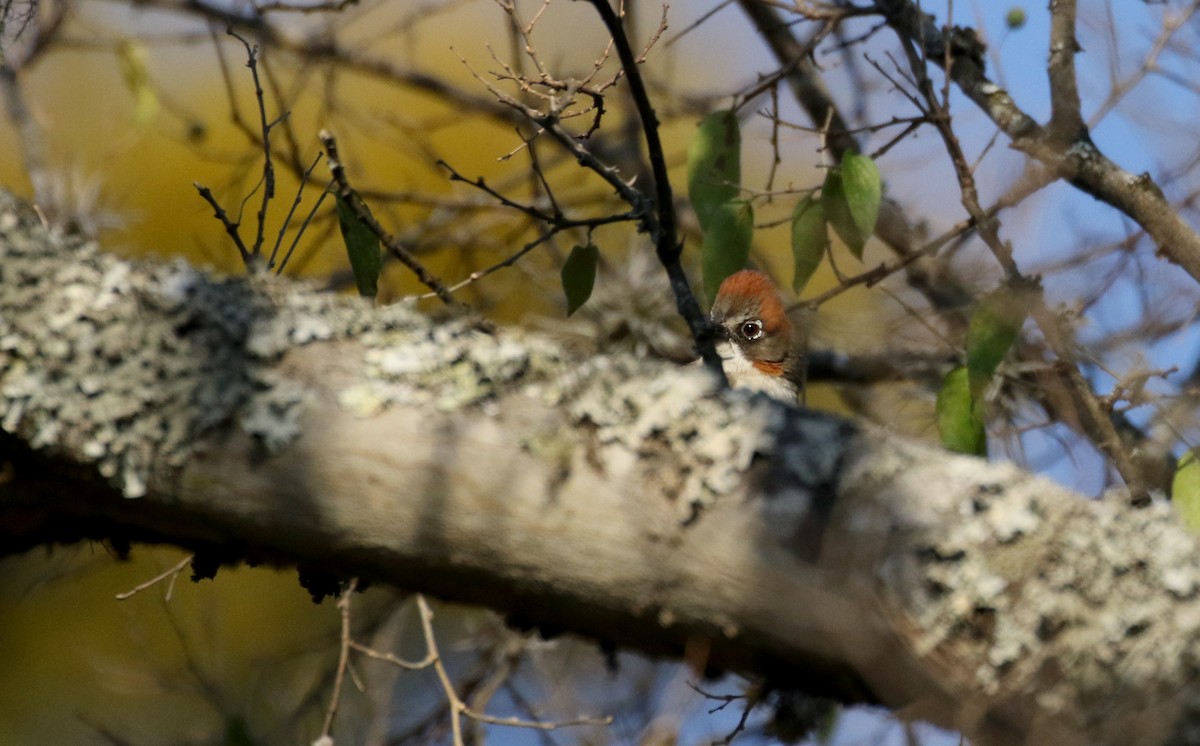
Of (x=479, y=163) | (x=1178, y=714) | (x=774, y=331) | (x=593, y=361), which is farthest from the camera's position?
(x=479, y=163)

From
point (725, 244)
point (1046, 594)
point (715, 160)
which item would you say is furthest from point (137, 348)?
point (715, 160)

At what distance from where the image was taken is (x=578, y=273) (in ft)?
10.8

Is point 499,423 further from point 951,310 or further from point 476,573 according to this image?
point 951,310

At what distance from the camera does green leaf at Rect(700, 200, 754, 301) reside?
11.2 ft

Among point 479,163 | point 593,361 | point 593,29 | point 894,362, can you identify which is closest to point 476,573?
point 593,361

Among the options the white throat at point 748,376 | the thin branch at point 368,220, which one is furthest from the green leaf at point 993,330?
the white throat at point 748,376

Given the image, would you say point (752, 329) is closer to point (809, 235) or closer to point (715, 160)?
point (715, 160)

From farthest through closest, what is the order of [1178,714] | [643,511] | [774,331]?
[774,331], [643,511], [1178,714]

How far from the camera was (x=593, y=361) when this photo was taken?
2.10 meters

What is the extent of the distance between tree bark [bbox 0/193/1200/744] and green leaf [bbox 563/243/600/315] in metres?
1.21

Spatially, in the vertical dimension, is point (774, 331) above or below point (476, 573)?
above

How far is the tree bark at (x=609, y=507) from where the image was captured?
5.65 feet

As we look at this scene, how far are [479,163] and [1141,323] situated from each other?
6.20 metres

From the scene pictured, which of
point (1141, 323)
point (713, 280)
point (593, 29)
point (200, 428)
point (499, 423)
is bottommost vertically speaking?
point (200, 428)
